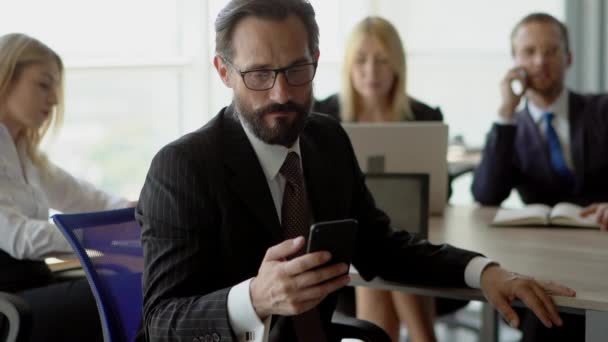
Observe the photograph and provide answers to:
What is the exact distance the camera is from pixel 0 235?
94.0 inches

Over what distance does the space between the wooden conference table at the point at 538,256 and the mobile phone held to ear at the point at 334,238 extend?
0.57m

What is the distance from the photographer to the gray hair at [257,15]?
5.26ft

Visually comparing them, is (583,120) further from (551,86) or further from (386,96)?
(386,96)

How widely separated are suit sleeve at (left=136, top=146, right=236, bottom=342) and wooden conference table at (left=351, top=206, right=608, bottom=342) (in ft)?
1.92

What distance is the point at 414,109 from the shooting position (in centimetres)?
330

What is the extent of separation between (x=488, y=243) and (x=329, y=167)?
72 centimetres

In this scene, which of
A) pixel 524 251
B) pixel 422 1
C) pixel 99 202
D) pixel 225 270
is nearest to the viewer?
pixel 225 270

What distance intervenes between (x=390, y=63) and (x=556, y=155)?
0.73m

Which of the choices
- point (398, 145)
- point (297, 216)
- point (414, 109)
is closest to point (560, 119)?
point (414, 109)

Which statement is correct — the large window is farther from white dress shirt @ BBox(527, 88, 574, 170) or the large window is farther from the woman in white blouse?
white dress shirt @ BBox(527, 88, 574, 170)

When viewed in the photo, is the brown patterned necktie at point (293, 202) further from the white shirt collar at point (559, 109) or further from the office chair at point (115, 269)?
the white shirt collar at point (559, 109)

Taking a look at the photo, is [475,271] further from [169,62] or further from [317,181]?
[169,62]

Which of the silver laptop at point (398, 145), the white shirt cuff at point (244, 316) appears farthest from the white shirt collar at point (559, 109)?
the white shirt cuff at point (244, 316)

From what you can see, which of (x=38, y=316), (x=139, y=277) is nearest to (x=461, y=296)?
(x=139, y=277)
